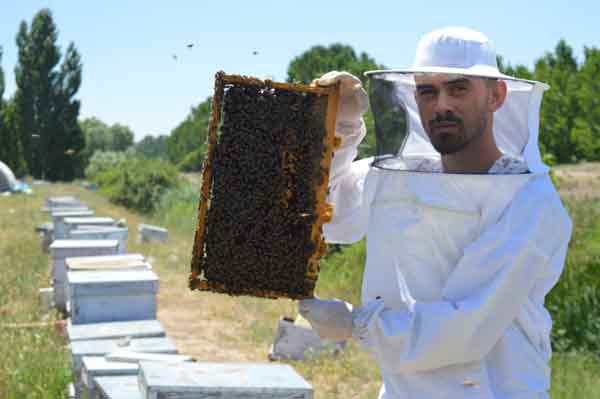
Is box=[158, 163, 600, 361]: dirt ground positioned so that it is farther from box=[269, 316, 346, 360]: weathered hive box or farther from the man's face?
the man's face

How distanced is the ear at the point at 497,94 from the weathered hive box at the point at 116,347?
3.24m

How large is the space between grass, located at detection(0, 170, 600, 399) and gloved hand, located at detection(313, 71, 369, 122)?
4.07 ft

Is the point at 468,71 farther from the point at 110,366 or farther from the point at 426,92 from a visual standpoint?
the point at 110,366

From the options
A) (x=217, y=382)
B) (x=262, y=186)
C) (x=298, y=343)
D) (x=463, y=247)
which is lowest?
(x=298, y=343)

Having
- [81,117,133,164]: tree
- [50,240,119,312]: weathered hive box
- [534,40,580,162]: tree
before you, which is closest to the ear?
[50,240,119,312]: weathered hive box

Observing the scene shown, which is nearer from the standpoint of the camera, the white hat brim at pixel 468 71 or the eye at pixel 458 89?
the white hat brim at pixel 468 71

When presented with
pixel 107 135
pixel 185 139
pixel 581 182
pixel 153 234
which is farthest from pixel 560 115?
pixel 107 135

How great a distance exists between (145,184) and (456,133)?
25.3 m

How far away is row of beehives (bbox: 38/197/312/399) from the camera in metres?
3.51

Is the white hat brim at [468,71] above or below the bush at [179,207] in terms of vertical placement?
above

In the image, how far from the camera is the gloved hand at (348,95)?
2.44 meters

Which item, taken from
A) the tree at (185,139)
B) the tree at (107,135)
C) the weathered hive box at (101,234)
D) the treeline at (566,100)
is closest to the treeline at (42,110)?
the treeline at (566,100)

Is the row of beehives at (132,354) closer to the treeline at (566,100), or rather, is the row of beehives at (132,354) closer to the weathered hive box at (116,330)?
the weathered hive box at (116,330)

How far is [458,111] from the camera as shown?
225 centimetres
